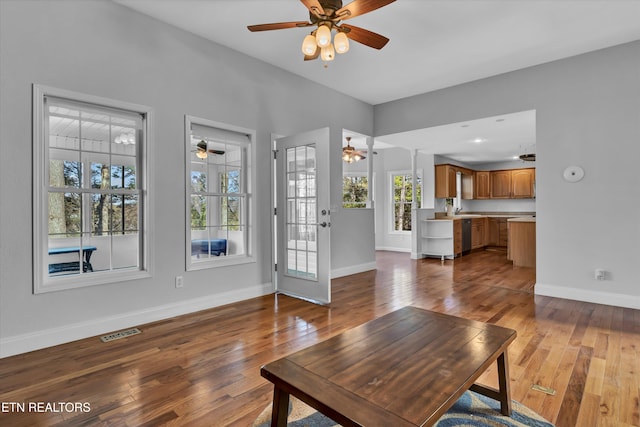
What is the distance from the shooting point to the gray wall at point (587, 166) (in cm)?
382

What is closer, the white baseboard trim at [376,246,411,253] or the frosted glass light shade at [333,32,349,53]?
the frosted glass light shade at [333,32,349,53]

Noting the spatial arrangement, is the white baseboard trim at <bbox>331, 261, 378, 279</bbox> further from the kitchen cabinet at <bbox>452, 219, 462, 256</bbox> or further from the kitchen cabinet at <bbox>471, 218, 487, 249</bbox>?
the kitchen cabinet at <bbox>471, 218, 487, 249</bbox>

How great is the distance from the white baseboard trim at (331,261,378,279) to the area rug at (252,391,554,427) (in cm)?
353

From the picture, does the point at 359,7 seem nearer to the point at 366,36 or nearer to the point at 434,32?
the point at 366,36

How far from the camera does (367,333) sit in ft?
5.91

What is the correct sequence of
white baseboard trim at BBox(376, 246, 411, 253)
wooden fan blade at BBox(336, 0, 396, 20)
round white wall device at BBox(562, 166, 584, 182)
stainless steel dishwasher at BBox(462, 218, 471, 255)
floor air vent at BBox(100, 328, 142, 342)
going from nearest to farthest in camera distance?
wooden fan blade at BBox(336, 0, 396, 20) → floor air vent at BBox(100, 328, 142, 342) → round white wall device at BBox(562, 166, 584, 182) → stainless steel dishwasher at BBox(462, 218, 471, 255) → white baseboard trim at BBox(376, 246, 411, 253)

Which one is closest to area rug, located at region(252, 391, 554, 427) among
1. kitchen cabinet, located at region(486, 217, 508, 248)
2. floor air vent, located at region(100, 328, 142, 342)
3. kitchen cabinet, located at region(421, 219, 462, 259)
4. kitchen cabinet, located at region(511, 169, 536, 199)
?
floor air vent, located at region(100, 328, 142, 342)

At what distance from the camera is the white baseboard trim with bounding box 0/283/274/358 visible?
103 inches

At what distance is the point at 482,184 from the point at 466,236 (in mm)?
2507

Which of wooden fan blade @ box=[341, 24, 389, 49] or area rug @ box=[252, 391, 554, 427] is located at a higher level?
wooden fan blade @ box=[341, 24, 389, 49]

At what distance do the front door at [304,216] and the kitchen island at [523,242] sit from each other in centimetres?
452

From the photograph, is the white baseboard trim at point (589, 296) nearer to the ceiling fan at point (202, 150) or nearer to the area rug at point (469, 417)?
the area rug at point (469, 417)

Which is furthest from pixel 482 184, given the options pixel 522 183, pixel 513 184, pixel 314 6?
pixel 314 6
